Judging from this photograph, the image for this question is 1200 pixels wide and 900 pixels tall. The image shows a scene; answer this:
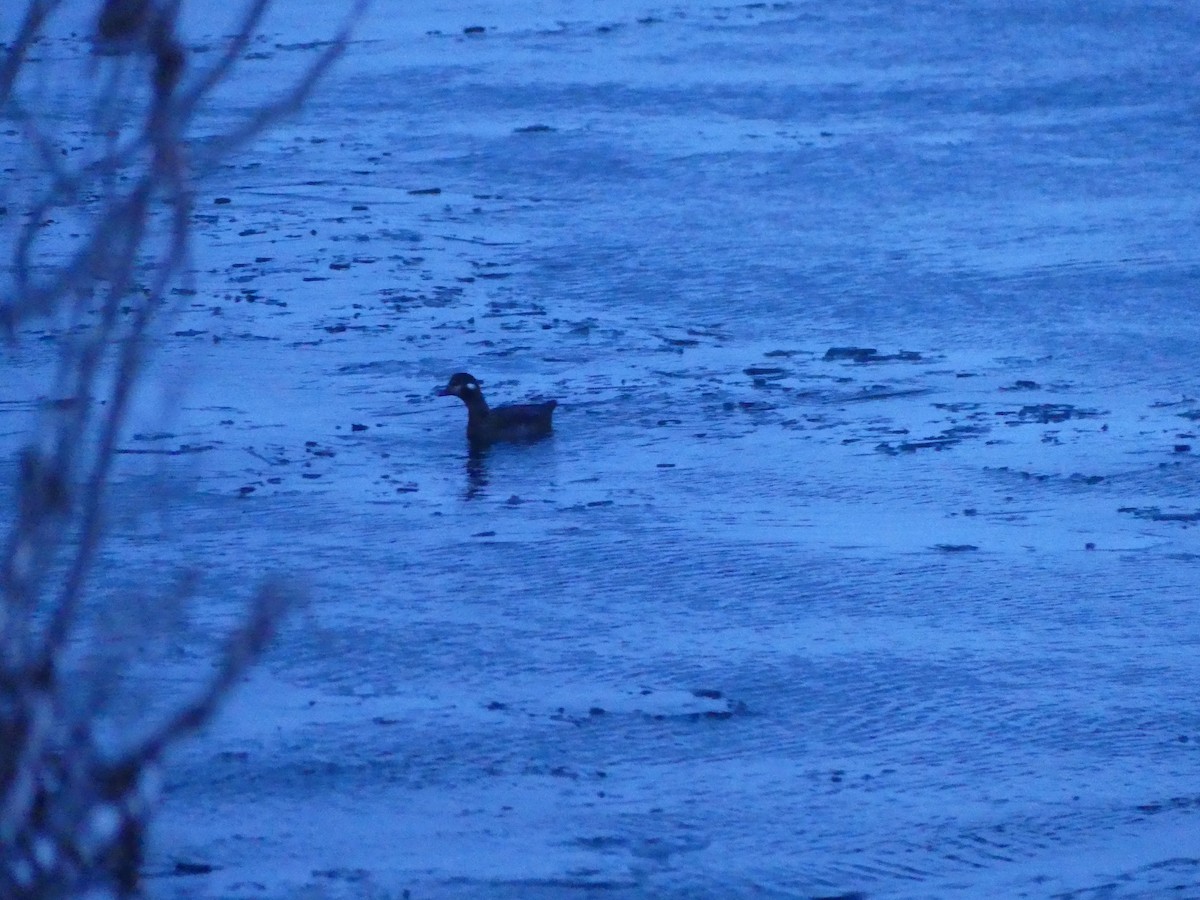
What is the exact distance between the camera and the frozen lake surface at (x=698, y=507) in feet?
15.5

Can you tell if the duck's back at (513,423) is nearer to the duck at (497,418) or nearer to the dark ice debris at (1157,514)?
the duck at (497,418)

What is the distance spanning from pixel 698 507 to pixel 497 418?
3.15 feet

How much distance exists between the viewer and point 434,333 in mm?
9312

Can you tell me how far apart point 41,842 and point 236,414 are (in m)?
6.05

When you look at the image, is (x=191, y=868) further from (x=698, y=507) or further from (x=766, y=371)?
(x=766, y=371)

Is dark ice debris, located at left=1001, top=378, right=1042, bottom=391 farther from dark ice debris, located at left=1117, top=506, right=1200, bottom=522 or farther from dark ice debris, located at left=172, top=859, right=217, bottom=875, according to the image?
dark ice debris, located at left=172, top=859, right=217, bottom=875

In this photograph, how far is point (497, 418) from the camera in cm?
768

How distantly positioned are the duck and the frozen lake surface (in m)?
0.09

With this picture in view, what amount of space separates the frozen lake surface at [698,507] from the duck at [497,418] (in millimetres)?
90

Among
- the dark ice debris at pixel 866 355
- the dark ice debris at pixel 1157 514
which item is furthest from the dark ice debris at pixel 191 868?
the dark ice debris at pixel 866 355

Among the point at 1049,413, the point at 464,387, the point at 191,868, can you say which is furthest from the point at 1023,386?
the point at 191,868

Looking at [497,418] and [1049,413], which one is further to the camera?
[1049,413]

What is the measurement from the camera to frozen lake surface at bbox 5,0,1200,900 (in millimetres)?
4730

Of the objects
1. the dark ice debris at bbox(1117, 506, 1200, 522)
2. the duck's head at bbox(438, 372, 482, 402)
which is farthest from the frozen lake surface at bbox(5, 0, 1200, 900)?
the duck's head at bbox(438, 372, 482, 402)
